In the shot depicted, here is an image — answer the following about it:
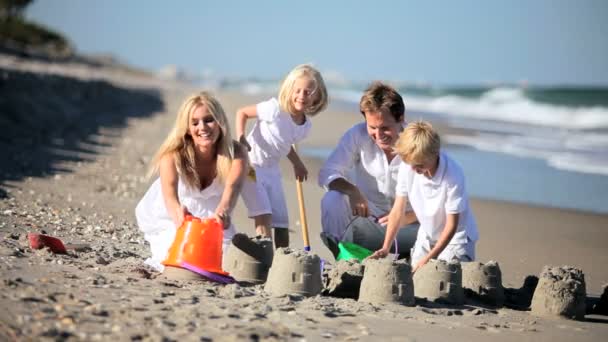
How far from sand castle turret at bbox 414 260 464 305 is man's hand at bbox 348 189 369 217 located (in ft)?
3.15

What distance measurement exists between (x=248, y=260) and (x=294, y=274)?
1.34 feet

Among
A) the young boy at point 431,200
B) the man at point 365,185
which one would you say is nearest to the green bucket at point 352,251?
the man at point 365,185

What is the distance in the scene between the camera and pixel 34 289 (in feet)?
13.2

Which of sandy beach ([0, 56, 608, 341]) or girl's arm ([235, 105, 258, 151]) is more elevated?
girl's arm ([235, 105, 258, 151])

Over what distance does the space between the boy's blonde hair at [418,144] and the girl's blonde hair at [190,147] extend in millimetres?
1015

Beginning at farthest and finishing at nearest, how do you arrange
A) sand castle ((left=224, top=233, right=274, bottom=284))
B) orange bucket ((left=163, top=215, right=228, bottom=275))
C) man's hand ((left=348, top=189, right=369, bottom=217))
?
man's hand ((left=348, top=189, right=369, bottom=217))
sand castle ((left=224, top=233, right=274, bottom=284))
orange bucket ((left=163, top=215, right=228, bottom=275))

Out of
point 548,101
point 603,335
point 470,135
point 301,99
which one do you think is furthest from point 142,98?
point 603,335

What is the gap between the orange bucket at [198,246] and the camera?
4.74 m

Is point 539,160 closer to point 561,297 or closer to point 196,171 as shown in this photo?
point 561,297

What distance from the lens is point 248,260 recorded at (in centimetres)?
489

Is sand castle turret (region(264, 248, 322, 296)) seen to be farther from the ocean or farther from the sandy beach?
the ocean

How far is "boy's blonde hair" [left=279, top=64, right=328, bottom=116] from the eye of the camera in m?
5.77

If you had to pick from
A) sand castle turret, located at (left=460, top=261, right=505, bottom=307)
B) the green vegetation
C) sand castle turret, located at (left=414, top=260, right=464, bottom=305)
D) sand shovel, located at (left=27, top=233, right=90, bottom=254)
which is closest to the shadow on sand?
sand shovel, located at (left=27, top=233, right=90, bottom=254)

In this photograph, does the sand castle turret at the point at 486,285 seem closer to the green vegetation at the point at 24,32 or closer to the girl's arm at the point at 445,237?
the girl's arm at the point at 445,237
